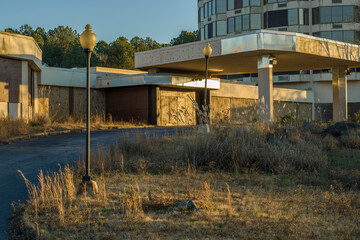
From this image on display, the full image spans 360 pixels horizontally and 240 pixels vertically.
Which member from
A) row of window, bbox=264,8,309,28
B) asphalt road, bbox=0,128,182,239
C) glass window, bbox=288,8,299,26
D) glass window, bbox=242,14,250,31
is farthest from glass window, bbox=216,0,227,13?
asphalt road, bbox=0,128,182,239

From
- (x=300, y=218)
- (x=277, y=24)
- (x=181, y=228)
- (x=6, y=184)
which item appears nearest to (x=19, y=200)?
(x=6, y=184)

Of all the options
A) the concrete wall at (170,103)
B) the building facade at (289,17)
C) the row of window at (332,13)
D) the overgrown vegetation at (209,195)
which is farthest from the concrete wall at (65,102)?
the row of window at (332,13)

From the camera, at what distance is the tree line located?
52219mm

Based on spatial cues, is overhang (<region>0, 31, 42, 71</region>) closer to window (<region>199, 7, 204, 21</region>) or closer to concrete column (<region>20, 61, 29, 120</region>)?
concrete column (<region>20, 61, 29, 120</region>)

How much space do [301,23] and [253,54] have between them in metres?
27.0

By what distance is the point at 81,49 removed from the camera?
176 ft

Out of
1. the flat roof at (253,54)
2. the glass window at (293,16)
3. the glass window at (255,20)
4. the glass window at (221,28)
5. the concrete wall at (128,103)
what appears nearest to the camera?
the flat roof at (253,54)

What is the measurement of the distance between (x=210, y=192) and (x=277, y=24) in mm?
41413

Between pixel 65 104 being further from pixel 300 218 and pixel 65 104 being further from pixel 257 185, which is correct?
pixel 300 218

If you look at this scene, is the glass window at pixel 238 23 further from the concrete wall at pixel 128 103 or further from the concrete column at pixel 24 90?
the concrete column at pixel 24 90

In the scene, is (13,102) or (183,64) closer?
(13,102)

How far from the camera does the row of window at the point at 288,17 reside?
145ft

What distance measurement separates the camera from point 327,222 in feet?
17.4

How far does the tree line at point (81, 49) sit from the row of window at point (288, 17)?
18967 millimetres
